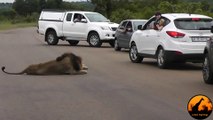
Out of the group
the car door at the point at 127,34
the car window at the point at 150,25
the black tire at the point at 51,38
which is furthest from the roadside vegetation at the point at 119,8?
the car window at the point at 150,25

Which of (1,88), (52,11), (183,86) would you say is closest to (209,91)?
(183,86)

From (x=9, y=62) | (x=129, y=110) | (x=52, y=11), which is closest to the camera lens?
(x=129, y=110)

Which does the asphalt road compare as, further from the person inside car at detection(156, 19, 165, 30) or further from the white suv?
the person inside car at detection(156, 19, 165, 30)

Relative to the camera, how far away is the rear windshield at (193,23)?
45.6 feet

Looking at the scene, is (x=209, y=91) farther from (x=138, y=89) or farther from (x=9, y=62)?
(x=9, y=62)

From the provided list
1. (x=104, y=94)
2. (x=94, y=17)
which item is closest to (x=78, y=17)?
(x=94, y=17)

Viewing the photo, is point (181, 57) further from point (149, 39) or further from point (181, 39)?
point (149, 39)

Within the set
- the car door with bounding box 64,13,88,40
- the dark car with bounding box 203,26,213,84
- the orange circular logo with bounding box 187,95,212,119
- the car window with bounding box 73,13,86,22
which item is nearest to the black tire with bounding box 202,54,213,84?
the dark car with bounding box 203,26,213,84

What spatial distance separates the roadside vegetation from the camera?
3569cm

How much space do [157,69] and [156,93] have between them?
518 cm

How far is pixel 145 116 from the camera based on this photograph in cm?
679

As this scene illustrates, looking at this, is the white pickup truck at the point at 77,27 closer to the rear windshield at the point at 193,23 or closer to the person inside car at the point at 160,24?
the person inside car at the point at 160,24

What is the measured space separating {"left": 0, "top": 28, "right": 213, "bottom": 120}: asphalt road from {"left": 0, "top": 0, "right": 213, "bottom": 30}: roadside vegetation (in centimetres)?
1969

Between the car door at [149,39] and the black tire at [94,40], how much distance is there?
10711mm
